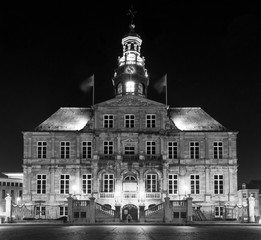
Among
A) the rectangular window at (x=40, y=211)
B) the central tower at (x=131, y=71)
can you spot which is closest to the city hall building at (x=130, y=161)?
the rectangular window at (x=40, y=211)

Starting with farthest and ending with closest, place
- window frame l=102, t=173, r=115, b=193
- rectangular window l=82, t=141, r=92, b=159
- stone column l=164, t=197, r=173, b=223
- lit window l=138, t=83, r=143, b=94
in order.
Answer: lit window l=138, t=83, r=143, b=94, rectangular window l=82, t=141, r=92, b=159, window frame l=102, t=173, r=115, b=193, stone column l=164, t=197, r=173, b=223

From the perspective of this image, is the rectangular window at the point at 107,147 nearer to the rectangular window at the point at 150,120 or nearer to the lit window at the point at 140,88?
the rectangular window at the point at 150,120

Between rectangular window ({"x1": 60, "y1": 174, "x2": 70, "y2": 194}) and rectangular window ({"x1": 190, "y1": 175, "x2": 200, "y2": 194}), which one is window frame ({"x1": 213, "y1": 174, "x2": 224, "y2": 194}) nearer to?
rectangular window ({"x1": 190, "y1": 175, "x2": 200, "y2": 194})

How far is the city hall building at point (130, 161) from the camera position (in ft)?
187

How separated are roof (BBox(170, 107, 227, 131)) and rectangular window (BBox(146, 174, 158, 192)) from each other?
21.9ft

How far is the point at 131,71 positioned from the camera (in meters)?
64.8

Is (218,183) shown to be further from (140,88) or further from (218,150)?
(140,88)

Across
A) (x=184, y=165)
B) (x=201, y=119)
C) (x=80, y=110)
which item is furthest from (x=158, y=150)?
(x=80, y=110)

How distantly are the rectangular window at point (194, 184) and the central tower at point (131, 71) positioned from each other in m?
12.5

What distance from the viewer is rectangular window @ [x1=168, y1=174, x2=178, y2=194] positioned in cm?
5800

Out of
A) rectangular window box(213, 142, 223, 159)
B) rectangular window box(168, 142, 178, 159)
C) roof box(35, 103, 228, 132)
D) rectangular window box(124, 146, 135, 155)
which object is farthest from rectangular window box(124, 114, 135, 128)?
rectangular window box(213, 142, 223, 159)

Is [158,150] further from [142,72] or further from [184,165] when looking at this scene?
[142,72]

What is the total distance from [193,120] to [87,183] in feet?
45.8

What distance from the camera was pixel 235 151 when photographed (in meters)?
59.0
